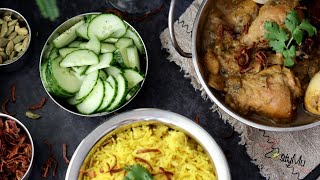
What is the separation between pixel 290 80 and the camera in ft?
12.4

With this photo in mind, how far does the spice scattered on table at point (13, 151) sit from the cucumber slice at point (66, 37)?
59 cm

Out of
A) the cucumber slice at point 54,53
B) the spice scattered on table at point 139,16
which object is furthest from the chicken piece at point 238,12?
the cucumber slice at point 54,53

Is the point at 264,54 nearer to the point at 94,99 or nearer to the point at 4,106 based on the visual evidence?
the point at 94,99

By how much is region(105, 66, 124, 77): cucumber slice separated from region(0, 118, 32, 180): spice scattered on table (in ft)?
2.27

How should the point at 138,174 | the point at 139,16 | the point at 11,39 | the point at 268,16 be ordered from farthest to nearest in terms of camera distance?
1. the point at 139,16
2. the point at 11,39
3. the point at 268,16
4. the point at 138,174

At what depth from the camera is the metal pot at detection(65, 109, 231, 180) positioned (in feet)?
12.5

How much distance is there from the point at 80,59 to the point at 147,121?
0.61 m

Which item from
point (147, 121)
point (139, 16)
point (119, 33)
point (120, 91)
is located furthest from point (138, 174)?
point (139, 16)

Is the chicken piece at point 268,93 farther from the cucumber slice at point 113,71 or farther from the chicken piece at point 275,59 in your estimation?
the cucumber slice at point 113,71

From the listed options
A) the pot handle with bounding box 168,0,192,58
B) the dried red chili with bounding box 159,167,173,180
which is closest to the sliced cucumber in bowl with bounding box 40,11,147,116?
the pot handle with bounding box 168,0,192,58

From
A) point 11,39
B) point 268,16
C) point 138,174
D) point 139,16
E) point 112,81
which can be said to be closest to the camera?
point 138,174

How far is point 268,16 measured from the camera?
12.5ft

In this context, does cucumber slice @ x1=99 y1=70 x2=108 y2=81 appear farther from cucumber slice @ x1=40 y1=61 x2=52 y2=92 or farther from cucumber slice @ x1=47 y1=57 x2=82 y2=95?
cucumber slice @ x1=40 y1=61 x2=52 y2=92

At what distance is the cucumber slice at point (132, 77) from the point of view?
405cm
